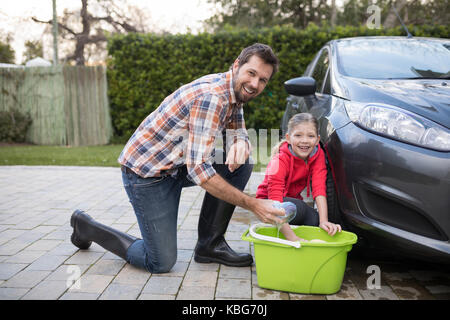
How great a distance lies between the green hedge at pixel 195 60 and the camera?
27.7 feet

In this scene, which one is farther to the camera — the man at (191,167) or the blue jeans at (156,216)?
the blue jeans at (156,216)

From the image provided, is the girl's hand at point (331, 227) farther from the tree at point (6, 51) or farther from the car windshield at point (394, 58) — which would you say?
the tree at point (6, 51)

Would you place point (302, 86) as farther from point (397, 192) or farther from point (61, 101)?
point (61, 101)

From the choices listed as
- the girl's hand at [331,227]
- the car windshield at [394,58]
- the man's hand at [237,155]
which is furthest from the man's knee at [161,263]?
the car windshield at [394,58]

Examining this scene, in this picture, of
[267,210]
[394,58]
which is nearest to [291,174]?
[267,210]

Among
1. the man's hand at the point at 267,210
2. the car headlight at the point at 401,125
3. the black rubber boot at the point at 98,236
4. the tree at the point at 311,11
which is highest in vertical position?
the tree at the point at 311,11

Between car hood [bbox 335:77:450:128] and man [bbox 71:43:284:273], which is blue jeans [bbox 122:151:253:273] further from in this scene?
car hood [bbox 335:77:450:128]

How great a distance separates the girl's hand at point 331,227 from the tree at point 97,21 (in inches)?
747

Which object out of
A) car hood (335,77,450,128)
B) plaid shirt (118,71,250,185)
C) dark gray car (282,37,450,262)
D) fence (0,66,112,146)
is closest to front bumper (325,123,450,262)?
dark gray car (282,37,450,262)

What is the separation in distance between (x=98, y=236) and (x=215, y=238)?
0.75 meters

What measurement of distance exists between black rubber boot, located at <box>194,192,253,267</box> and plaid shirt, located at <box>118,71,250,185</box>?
0.38m

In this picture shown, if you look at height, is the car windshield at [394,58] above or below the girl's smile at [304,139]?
above
